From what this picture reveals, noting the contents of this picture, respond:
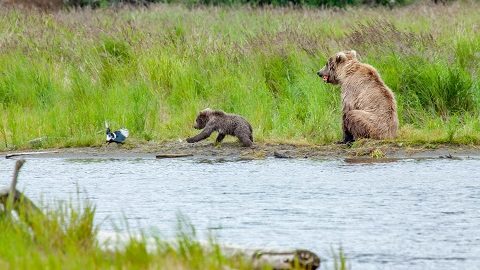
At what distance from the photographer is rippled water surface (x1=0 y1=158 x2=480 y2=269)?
903 centimetres

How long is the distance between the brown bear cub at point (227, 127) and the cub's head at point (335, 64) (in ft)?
4.57

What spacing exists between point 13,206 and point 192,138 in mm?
7241

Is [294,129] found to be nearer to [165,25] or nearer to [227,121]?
[227,121]

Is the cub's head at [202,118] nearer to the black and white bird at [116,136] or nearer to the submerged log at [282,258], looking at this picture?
the black and white bird at [116,136]

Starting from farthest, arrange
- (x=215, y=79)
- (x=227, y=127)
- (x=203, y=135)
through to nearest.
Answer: (x=215, y=79)
(x=203, y=135)
(x=227, y=127)

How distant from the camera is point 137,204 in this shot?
36.6ft

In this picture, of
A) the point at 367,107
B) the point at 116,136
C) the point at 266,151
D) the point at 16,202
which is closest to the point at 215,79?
the point at 116,136

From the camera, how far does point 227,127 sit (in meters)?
14.6

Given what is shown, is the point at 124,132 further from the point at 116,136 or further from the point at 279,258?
the point at 279,258

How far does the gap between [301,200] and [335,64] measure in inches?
169

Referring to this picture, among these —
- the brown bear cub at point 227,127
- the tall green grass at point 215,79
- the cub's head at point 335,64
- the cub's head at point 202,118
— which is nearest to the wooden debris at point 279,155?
the brown bear cub at point 227,127

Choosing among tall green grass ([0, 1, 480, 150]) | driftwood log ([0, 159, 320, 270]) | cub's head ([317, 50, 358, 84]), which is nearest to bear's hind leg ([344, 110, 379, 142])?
tall green grass ([0, 1, 480, 150])

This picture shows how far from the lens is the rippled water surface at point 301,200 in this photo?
29.6ft

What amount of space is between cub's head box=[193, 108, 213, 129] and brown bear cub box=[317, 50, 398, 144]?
1.60m
